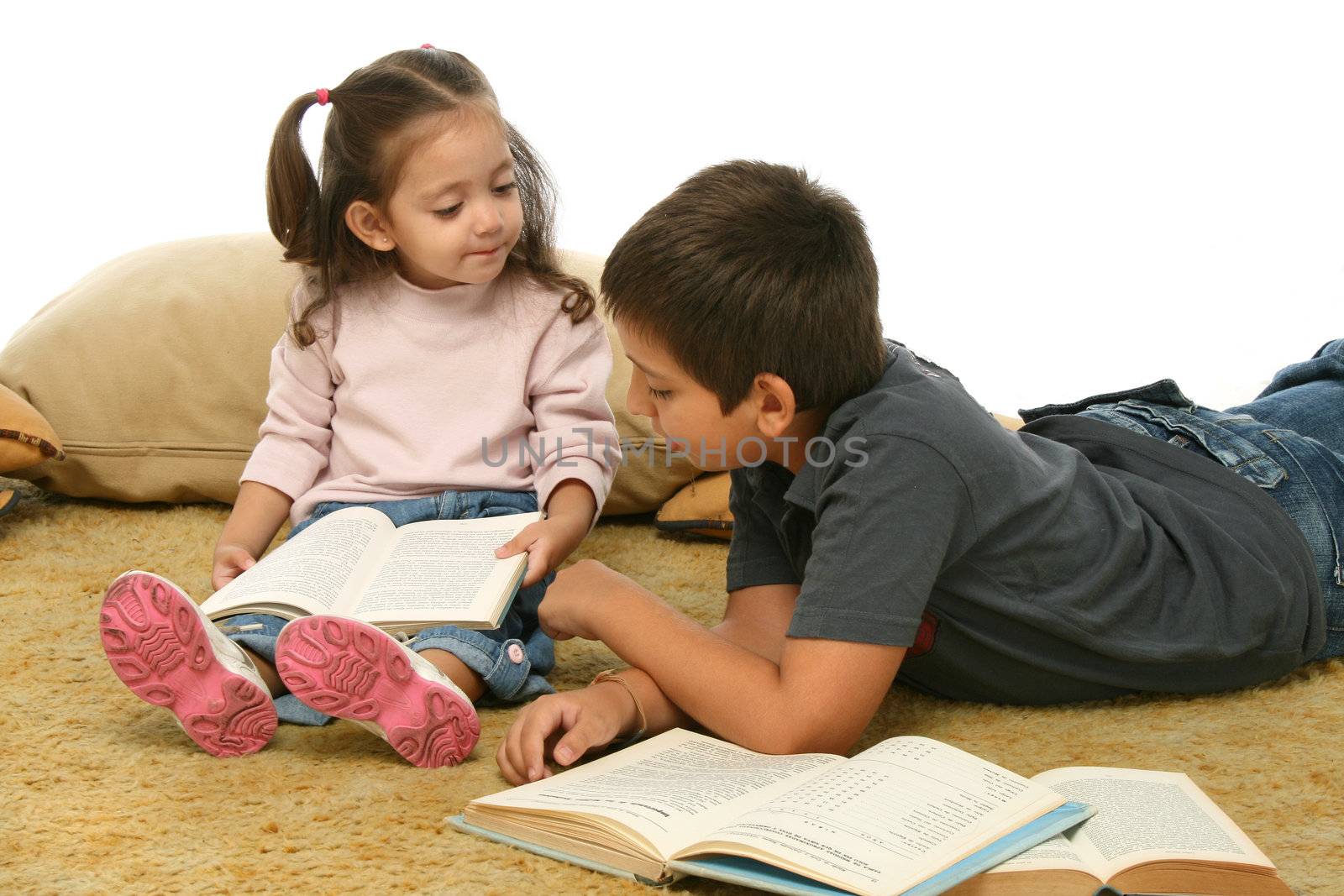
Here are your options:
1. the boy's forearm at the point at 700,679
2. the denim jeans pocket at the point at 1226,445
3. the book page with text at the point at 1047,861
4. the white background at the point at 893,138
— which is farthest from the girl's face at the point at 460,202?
the white background at the point at 893,138

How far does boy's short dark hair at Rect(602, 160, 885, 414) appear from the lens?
3.60ft

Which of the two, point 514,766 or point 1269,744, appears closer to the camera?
point 514,766

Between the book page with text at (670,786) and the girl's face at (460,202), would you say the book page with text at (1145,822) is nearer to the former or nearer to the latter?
the book page with text at (670,786)

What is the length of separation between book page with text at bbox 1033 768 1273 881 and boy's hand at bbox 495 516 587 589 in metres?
0.53

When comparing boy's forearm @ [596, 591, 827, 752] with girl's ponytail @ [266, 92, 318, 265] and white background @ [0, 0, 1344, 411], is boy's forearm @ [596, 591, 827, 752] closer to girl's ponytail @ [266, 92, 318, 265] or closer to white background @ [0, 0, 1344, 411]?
girl's ponytail @ [266, 92, 318, 265]

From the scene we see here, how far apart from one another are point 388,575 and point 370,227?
444mm

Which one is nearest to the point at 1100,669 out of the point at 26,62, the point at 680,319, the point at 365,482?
the point at 680,319

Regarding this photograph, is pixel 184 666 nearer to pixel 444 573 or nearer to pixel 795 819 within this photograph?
pixel 444 573

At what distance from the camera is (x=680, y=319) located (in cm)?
111

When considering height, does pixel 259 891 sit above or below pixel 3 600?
above

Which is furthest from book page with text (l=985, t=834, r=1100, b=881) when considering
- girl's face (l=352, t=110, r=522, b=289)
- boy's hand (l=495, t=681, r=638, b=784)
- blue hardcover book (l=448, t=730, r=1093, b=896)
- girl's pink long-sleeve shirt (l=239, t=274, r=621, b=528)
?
girl's face (l=352, t=110, r=522, b=289)

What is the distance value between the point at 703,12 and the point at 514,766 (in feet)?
6.67

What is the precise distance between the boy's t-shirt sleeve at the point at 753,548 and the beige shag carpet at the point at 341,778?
0.17m

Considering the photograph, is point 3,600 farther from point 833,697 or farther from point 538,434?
point 833,697
